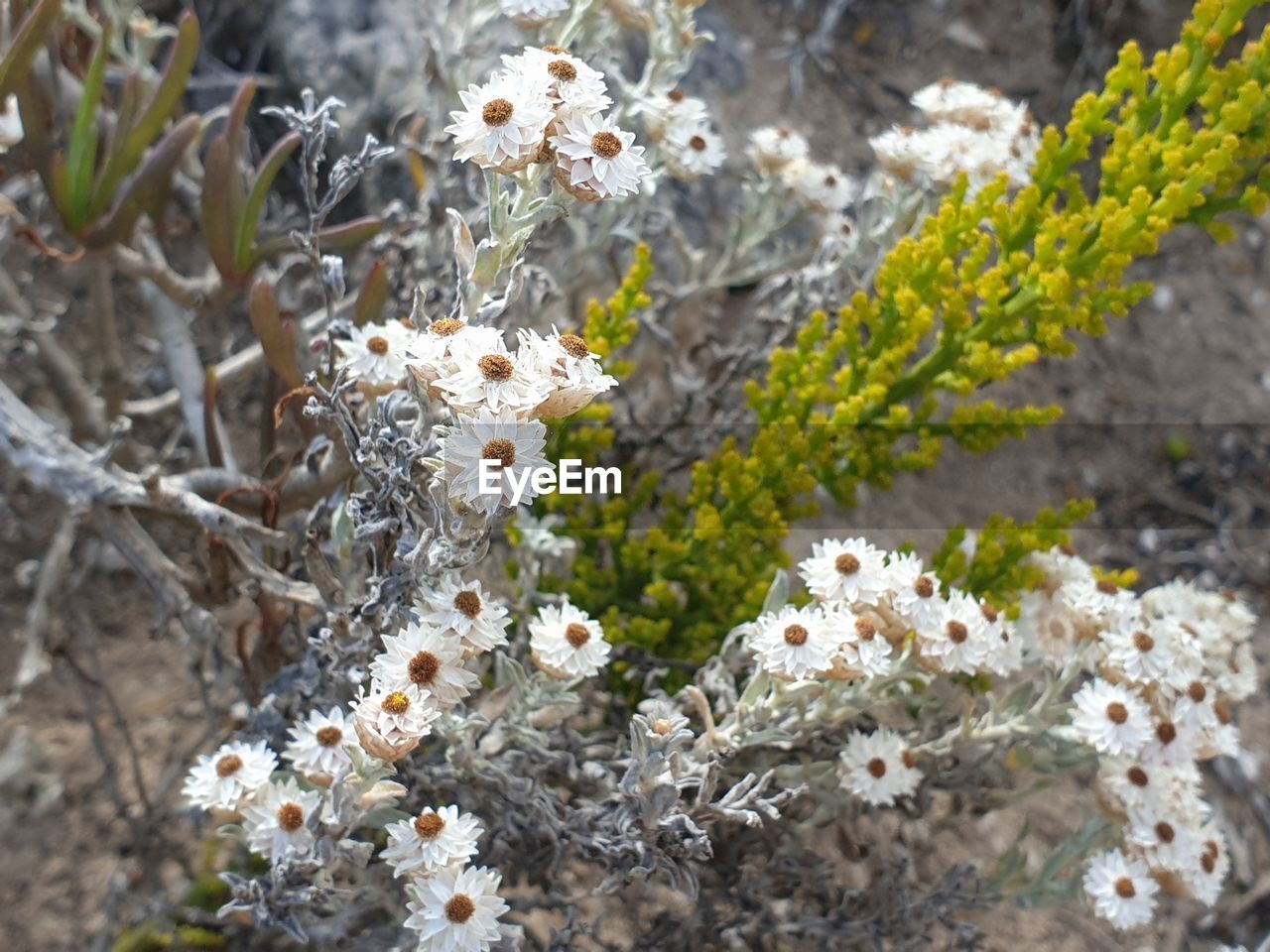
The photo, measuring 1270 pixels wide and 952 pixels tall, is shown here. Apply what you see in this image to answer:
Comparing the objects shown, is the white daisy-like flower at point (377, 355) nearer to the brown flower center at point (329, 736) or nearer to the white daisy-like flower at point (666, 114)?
the brown flower center at point (329, 736)

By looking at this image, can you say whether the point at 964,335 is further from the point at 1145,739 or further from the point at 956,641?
the point at 1145,739

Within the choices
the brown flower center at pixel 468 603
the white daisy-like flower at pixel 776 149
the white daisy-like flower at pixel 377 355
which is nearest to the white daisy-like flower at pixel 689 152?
the white daisy-like flower at pixel 776 149

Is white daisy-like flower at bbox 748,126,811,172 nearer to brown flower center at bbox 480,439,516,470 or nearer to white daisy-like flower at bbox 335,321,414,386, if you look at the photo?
white daisy-like flower at bbox 335,321,414,386

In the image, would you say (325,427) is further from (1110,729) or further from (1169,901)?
(1169,901)

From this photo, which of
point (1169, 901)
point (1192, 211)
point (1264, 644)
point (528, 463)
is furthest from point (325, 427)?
point (1264, 644)

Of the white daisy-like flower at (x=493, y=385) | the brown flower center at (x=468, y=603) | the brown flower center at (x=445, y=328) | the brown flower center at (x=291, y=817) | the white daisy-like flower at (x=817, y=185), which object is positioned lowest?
the brown flower center at (x=291, y=817)

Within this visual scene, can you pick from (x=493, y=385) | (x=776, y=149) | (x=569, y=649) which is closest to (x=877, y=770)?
(x=569, y=649)

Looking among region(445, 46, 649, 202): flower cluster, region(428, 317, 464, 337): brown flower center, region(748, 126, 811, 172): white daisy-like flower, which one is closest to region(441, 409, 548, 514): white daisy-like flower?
region(428, 317, 464, 337): brown flower center
